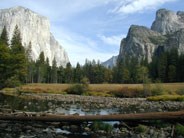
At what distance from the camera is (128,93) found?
83.7 metres

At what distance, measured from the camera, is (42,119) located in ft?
65.6

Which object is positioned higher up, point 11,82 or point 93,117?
point 11,82

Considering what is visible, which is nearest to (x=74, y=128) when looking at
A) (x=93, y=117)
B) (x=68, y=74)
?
(x=93, y=117)

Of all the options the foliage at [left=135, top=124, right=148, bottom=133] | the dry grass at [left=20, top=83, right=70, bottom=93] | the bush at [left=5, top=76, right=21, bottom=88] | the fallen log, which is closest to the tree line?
the bush at [left=5, top=76, right=21, bottom=88]

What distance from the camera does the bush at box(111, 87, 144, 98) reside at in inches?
3275

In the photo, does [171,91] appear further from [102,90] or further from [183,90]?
[102,90]

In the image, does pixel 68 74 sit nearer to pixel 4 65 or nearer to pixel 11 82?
pixel 11 82

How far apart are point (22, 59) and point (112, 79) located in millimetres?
85938

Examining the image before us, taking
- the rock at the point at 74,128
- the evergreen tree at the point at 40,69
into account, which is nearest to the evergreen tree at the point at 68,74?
the evergreen tree at the point at 40,69

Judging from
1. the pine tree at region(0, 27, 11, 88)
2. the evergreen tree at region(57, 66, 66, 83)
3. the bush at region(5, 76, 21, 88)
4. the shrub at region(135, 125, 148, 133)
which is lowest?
the shrub at region(135, 125, 148, 133)

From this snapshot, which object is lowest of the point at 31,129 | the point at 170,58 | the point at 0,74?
the point at 31,129

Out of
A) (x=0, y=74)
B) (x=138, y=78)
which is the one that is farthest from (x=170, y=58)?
(x=0, y=74)

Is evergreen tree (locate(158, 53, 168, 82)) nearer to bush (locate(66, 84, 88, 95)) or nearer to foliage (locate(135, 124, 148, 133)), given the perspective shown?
bush (locate(66, 84, 88, 95))

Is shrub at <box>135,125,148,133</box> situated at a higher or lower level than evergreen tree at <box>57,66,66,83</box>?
lower
